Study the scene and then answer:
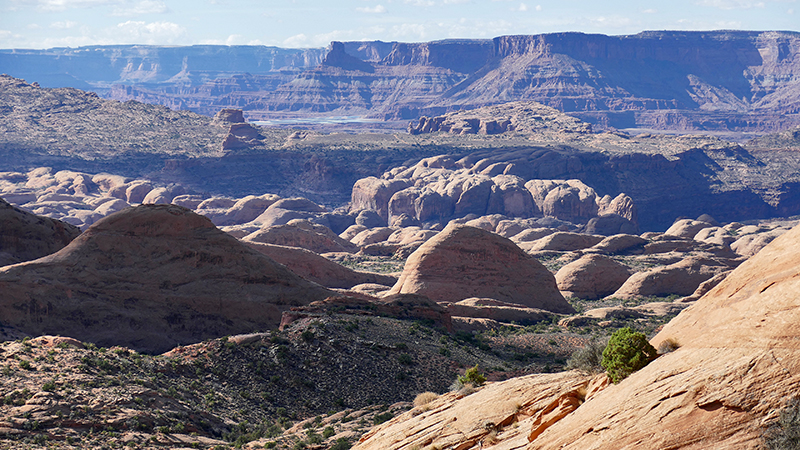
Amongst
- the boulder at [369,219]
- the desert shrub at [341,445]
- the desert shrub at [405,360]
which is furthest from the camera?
the boulder at [369,219]

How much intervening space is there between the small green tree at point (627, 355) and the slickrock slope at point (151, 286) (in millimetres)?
28263

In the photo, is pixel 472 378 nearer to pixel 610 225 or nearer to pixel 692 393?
pixel 692 393

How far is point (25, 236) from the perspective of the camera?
51406 mm

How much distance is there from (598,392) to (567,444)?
6.17 ft

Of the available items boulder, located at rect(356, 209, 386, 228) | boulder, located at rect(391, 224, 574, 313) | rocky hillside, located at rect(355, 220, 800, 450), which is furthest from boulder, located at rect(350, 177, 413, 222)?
rocky hillside, located at rect(355, 220, 800, 450)

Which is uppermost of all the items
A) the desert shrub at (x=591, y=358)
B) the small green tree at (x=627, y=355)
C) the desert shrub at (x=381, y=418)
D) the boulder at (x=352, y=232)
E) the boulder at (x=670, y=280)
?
the small green tree at (x=627, y=355)

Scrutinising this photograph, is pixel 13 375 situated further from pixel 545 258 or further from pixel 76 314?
pixel 545 258

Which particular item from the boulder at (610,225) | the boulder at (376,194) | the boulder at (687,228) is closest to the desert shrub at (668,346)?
the boulder at (687,228)

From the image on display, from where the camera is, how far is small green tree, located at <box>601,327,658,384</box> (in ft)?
57.6

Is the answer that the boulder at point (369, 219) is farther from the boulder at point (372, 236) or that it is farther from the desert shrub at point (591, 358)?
the desert shrub at point (591, 358)

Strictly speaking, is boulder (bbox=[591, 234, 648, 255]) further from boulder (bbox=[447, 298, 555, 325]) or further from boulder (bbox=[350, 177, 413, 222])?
boulder (bbox=[350, 177, 413, 222])

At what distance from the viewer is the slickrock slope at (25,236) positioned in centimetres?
5066

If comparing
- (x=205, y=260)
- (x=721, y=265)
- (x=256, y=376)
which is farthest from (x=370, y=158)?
(x=256, y=376)

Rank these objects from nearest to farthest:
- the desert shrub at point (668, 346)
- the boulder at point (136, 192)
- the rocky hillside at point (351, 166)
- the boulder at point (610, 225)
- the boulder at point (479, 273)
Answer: the desert shrub at point (668, 346) < the boulder at point (479, 273) < the boulder at point (610, 225) < the boulder at point (136, 192) < the rocky hillside at point (351, 166)
